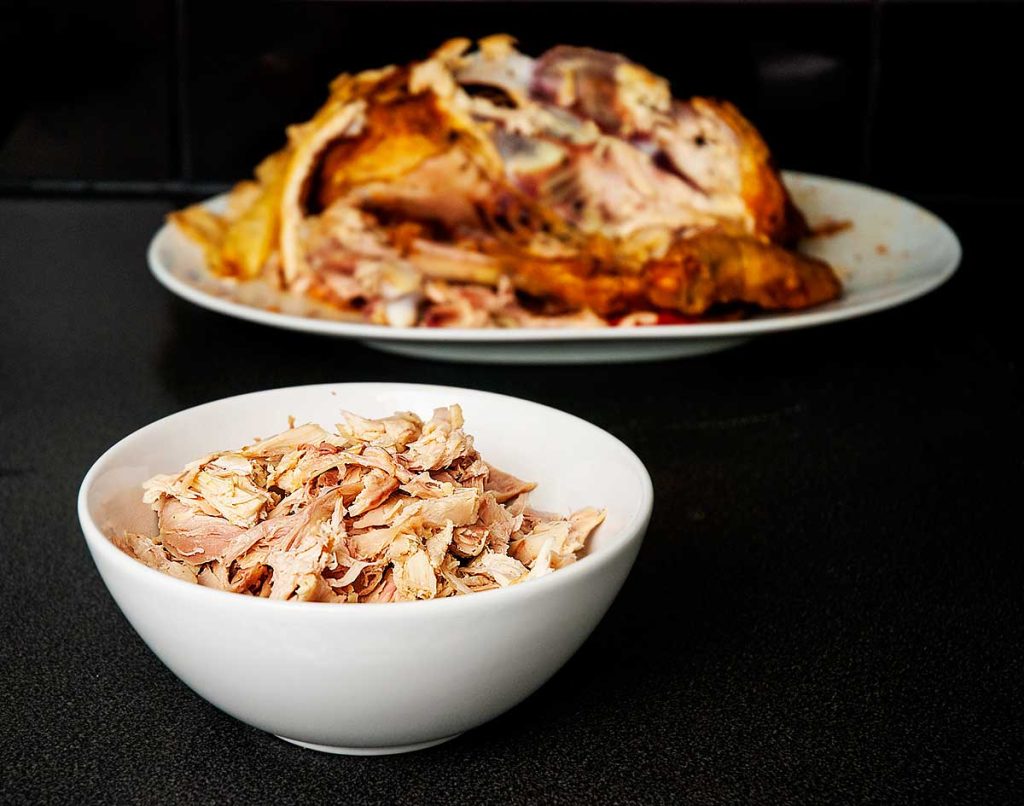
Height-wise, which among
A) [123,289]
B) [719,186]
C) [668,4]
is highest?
[668,4]

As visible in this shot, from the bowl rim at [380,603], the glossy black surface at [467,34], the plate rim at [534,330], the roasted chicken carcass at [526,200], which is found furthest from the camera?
the glossy black surface at [467,34]

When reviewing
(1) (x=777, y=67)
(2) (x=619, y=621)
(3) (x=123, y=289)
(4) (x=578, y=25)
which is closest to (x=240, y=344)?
(3) (x=123, y=289)

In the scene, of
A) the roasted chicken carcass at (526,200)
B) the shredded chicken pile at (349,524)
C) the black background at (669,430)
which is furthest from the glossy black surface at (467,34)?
the shredded chicken pile at (349,524)

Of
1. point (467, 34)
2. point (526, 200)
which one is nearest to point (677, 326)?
point (526, 200)

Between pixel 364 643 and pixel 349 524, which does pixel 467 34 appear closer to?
pixel 349 524

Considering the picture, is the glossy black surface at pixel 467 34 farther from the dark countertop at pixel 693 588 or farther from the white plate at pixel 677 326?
the dark countertop at pixel 693 588

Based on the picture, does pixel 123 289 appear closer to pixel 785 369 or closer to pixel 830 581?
pixel 785 369

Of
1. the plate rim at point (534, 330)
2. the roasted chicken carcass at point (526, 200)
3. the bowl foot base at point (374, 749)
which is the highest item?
the roasted chicken carcass at point (526, 200)
